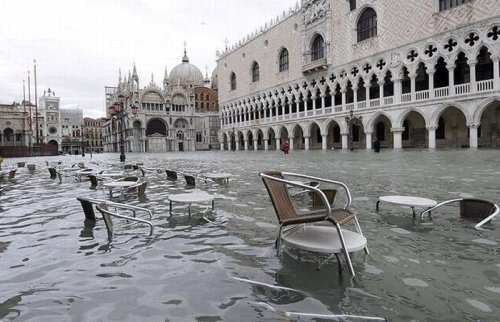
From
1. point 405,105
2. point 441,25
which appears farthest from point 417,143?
point 441,25

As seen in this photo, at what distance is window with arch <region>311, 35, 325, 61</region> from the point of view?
1602 inches

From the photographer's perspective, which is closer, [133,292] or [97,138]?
[133,292]

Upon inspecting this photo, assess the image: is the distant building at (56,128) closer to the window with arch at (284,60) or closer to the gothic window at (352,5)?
the window with arch at (284,60)

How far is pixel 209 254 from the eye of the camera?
4.48 meters

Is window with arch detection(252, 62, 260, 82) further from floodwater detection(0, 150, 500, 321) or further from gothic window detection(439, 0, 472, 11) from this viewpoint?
floodwater detection(0, 150, 500, 321)

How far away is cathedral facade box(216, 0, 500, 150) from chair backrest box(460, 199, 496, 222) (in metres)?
24.1

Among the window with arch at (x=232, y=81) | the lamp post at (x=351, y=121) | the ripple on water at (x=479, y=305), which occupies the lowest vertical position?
the ripple on water at (x=479, y=305)

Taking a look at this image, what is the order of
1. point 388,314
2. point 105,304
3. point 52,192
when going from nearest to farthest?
point 388,314 < point 105,304 < point 52,192

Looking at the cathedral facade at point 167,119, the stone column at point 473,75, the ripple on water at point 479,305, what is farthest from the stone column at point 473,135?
the cathedral facade at point 167,119

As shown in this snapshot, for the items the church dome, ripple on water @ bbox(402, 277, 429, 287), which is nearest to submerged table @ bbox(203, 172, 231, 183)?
ripple on water @ bbox(402, 277, 429, 287)

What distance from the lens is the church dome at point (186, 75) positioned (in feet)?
283

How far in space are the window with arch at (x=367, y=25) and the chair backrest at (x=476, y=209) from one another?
32071 millimetres

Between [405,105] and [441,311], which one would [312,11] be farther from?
[441,311]

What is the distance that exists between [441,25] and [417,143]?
38.2ft
